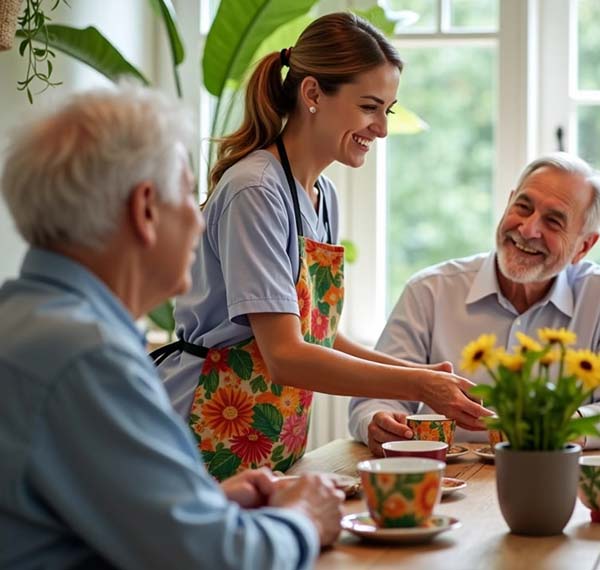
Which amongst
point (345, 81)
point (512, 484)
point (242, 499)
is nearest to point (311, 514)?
point (242, 499)

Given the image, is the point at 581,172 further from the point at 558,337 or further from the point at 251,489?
the point at 251,489

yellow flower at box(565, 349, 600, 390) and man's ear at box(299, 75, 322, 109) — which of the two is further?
man's ear at box(299, 75, 322, 109)

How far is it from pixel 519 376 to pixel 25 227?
0.66m

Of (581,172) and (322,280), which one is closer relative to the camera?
(322,280)

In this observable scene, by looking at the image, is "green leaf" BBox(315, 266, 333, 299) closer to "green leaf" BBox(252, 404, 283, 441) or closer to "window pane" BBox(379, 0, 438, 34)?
"green leaf" BBox(252, 404, 283, 441)

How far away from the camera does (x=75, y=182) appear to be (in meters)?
1.17

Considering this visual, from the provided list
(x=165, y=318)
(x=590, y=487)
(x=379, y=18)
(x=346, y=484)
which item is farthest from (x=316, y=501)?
(x=379, y=18)

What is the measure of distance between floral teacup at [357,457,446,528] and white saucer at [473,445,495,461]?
632 millimetres

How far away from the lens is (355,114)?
7.25ft

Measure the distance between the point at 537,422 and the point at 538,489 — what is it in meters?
0.09

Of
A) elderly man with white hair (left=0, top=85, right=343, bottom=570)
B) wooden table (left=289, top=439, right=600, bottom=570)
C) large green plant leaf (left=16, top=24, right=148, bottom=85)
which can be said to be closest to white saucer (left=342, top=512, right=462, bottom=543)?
wooden table (left=289, top=439, right=600, bottom=570)

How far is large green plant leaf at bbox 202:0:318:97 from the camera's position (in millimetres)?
3430

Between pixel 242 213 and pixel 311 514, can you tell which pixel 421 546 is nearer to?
pixel 311 514

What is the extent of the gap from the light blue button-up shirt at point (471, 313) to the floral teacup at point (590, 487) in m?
0.96
